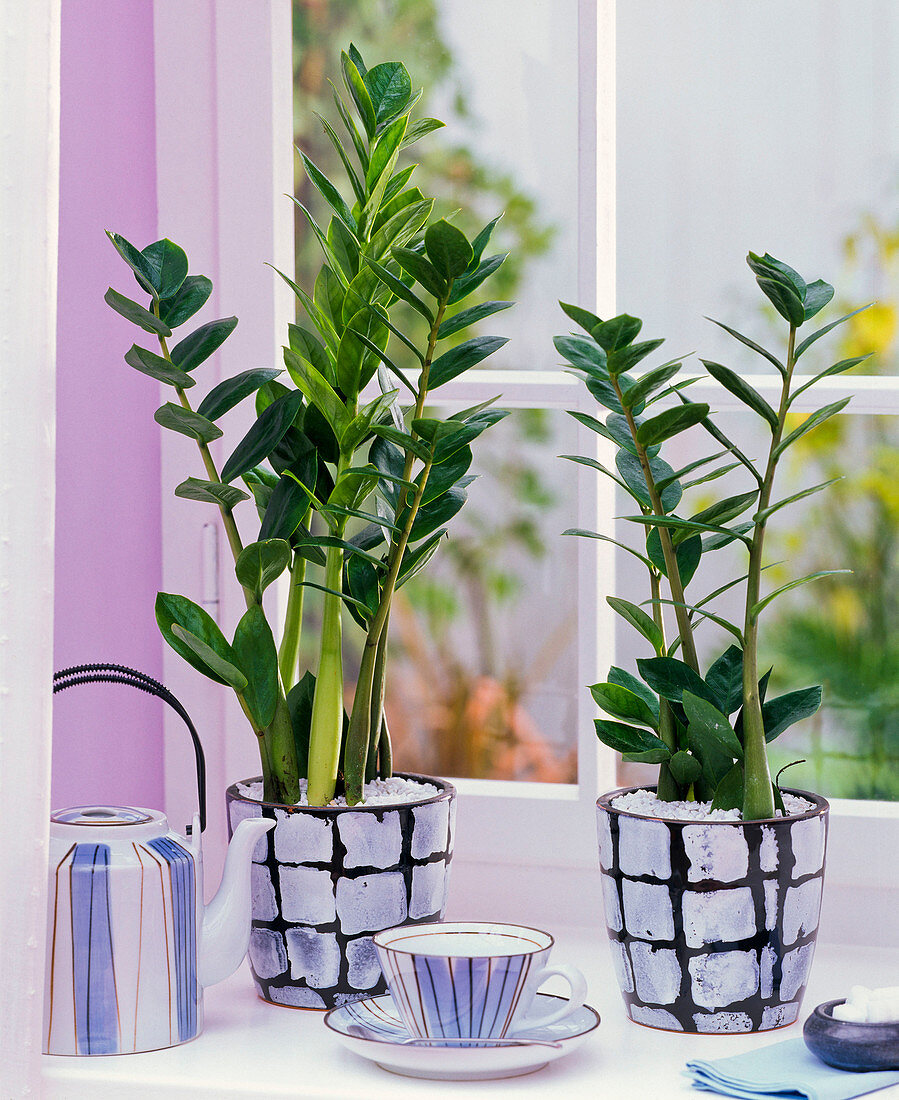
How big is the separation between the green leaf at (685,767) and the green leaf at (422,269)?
1.26 feet

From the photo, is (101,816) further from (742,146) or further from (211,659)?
(742,146)

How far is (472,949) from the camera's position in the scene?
0.90 metres

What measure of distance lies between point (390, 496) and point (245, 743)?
1.29ft

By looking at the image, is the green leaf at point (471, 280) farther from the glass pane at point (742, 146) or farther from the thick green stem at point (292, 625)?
Answer: the glass pane at point (742, 146)

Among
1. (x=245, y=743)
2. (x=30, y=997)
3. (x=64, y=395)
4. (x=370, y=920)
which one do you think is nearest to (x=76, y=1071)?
(x=30, y=997)

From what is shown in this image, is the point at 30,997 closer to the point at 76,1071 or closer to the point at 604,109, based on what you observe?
the point at 76,1071

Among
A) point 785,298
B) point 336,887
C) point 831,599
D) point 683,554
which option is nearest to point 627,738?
point 683,554

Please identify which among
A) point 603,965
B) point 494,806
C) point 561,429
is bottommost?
point 603,965

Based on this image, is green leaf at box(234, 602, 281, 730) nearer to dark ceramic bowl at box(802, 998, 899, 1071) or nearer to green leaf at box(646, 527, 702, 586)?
green leaf at box(646, 527, 702, 586)

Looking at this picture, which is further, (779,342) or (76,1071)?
(779,342)

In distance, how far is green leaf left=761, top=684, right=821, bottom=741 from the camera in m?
0.98

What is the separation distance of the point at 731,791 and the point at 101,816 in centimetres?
46

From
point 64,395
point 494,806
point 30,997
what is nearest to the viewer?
point 30,997

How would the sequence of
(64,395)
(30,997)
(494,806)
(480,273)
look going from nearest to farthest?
(30,997) < (480,273) < (64,395) < (494,806)
